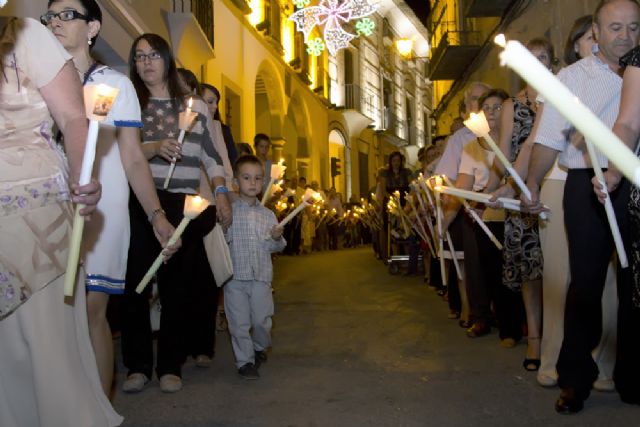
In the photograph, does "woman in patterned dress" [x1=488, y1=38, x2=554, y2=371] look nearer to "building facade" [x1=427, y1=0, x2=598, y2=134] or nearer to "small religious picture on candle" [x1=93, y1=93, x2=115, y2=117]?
"small religious picture on candle" [x1=93, y1=93, x2=115, y2=117]

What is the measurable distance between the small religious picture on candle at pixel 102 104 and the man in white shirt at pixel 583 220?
7.93 ft

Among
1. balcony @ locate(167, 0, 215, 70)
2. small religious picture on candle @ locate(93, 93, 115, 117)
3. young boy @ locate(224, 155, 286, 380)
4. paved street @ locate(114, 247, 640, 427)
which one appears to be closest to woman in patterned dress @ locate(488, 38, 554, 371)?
paved street @ locate(114, 247, 640, 427)

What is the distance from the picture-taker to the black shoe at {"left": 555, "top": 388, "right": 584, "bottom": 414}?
418 centimetres

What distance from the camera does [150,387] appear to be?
517 centimetres

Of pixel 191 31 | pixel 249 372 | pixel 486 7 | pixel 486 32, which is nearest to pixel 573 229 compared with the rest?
pixel 249 372

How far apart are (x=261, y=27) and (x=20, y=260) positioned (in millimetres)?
19458

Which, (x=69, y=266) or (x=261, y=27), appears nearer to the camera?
(x=69, y=266)

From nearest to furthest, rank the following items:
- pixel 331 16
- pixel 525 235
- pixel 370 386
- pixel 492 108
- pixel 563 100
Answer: pixel 563 100
pixel 370 386
pixel 525 235
pixel 492 108
pixel 331 16

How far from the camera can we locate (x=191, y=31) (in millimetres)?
13094

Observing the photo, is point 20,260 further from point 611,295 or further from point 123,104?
point 611,295

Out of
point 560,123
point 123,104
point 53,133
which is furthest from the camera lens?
point 560,123

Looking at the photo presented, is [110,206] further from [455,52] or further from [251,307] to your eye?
[455,52]

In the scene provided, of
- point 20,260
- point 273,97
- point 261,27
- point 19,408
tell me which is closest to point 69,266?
point 20,260

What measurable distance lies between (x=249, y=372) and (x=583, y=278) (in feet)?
7.52
